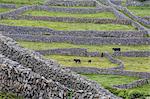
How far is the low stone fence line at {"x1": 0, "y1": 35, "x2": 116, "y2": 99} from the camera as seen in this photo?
19422mm

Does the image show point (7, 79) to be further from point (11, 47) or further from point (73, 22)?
point (73, 22)

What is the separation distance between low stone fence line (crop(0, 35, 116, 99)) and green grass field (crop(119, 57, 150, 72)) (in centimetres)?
3822

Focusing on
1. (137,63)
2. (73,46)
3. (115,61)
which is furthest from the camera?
(73,46)

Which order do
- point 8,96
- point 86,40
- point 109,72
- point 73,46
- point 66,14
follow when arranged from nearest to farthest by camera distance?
point 8,96, point 109,72, point 73,46, point 86,40, point 66,14

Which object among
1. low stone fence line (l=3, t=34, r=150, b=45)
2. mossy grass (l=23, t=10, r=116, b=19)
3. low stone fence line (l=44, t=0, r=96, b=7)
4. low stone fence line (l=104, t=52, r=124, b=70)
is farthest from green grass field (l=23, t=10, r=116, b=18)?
low stone fence line (l=104, t=52, r=124, b=70)

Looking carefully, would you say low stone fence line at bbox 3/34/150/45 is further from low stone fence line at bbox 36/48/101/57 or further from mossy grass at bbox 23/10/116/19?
mossy grass at bbox 23/10/116/19

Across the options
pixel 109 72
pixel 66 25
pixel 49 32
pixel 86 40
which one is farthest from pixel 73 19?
pixel 109 72

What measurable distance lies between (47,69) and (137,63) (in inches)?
1751

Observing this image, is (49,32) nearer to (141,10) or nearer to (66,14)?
(66,14)

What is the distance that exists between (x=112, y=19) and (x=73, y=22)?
646 cm

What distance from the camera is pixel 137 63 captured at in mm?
64000

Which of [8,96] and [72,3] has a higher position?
[8,96]

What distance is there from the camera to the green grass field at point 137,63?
59925 millimetres

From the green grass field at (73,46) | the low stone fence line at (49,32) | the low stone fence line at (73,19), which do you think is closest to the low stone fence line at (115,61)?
the green grass field at (73,46)
